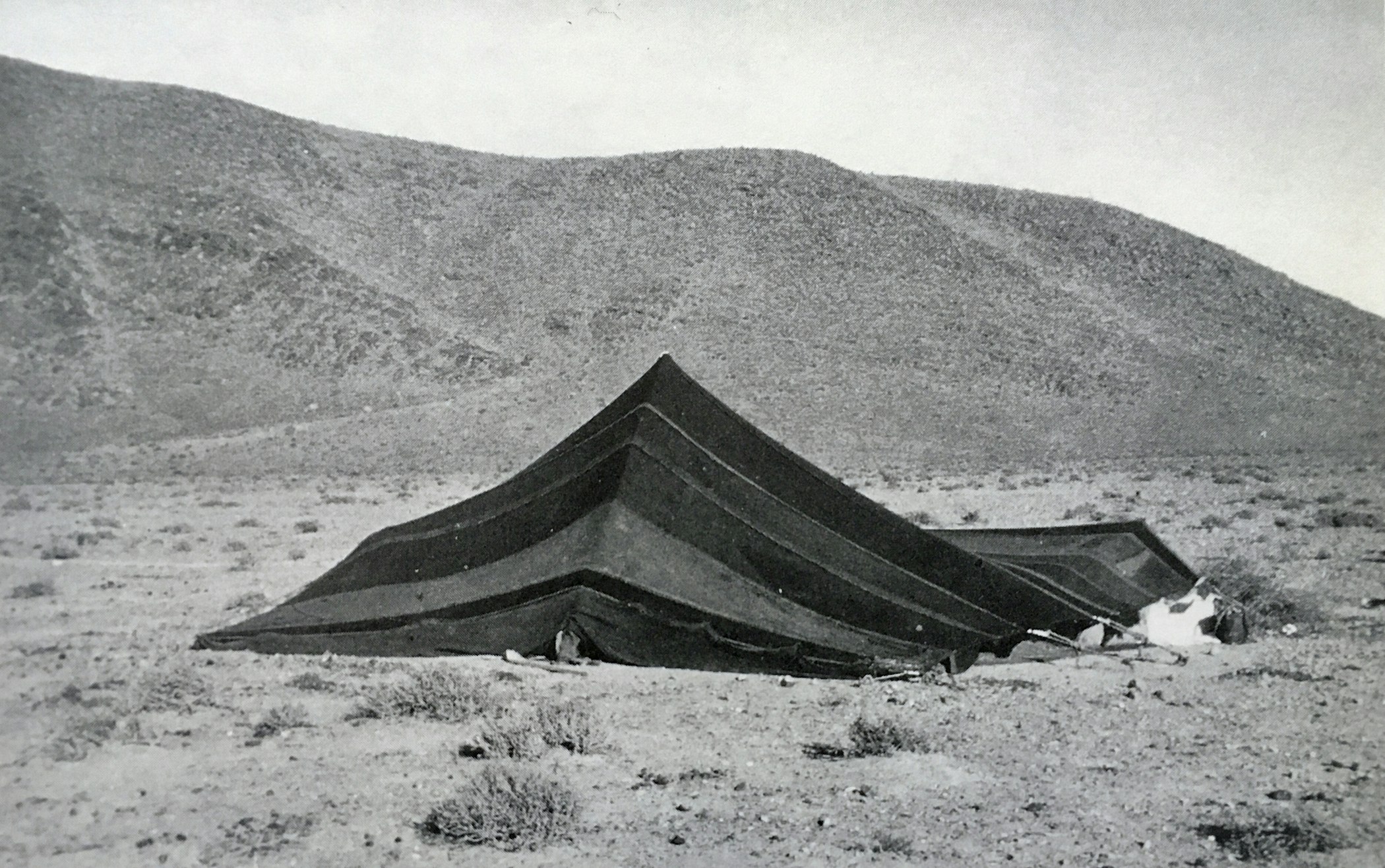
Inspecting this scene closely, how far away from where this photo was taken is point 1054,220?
61188 millimetres

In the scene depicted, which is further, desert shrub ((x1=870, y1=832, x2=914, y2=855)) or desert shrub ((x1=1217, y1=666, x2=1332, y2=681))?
desert shrub ((x1=1217, y1=666, x2=1332, y2=681))

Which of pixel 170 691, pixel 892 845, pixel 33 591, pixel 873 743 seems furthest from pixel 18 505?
pixel 892 845

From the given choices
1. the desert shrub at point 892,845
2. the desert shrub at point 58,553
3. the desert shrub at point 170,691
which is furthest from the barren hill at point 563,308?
the desert shrub at point 892,845

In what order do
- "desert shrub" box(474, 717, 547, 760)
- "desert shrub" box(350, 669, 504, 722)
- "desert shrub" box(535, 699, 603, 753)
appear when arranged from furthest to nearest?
"desert shrub" box(350, 669, 504, 722) < "desert shrub" box(535, 699, 603, 753) < "desert shrub" box(474, 717, 547, 760)

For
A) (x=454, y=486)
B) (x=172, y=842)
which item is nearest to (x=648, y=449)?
(x=172, y=842)

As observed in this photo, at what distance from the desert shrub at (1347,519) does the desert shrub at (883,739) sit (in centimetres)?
1064

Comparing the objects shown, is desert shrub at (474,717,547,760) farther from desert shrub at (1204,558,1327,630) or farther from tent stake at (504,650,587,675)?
desert shrub at (1204,558,1327,630)

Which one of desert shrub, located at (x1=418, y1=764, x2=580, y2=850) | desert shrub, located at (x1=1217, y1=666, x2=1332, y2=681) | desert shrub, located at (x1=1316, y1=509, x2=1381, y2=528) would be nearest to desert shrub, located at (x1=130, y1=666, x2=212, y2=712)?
desert shrub, located at (x1=418, y1=764, x2=580, y2=850)

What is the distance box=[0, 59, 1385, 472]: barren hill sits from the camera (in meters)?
30.1

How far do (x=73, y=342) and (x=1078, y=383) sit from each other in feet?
127

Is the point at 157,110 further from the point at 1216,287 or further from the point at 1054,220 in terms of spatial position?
the point at 1216,287

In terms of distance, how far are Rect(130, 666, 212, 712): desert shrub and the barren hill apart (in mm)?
15116

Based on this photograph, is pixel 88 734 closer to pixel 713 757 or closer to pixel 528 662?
pixel 528 662

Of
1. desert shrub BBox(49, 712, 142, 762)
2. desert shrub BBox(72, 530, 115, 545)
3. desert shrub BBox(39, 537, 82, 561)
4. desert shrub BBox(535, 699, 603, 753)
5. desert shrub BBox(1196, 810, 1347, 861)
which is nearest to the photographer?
desert shrub BBox(1196, 810, 1347, 861)
